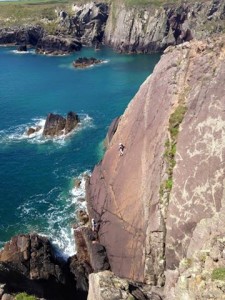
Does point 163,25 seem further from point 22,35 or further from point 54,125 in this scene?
point 54,125

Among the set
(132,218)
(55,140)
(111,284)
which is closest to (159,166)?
(132,218)

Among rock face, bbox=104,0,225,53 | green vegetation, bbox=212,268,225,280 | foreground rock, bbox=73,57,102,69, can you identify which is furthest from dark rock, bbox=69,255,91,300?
rock face, bbox=104,0,225,53

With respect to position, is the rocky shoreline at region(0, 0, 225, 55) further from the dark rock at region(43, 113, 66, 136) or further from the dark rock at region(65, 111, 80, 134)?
the dark rock at region(43, 113, 66, 136)

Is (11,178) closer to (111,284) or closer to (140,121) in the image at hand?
(140,121)

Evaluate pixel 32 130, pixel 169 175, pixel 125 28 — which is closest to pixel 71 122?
pixel 32 130

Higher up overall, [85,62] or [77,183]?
[85,62]

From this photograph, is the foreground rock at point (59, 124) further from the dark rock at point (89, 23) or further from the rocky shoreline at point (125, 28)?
the dark rock at point (89, 23)
